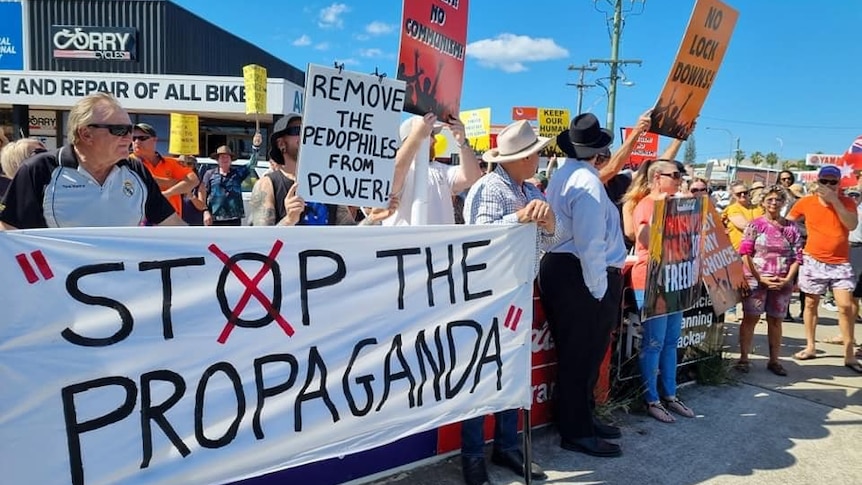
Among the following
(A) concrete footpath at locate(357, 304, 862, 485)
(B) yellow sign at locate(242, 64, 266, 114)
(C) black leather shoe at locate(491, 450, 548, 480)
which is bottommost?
(A) concrete footpath at locate(357, 304, 862, 485)

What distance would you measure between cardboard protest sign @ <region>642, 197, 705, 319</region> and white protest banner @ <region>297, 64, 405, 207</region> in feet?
6.53

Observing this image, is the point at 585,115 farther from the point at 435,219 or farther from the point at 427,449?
the point at 427,449

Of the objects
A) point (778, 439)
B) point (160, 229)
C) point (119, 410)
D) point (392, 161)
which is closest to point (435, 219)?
point (392, 161)

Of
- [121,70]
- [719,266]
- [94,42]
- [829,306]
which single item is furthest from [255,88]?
[94,42]

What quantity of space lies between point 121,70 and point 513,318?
853 inches

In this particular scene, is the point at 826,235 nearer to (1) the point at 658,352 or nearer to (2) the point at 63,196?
(1) the point at 658,352

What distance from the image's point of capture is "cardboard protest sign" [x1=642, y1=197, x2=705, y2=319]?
4051 mm

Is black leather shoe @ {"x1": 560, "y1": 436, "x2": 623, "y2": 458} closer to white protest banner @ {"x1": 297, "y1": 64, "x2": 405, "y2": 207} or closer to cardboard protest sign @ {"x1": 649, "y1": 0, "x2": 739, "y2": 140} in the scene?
white protest banner @ {"x1": 297, "y1": 64, "x2": 405, "y2": 207}

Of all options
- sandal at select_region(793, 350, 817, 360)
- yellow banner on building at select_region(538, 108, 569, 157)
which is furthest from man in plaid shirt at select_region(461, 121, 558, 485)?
yellow banner on building at select_region(538, 108, 569, 157)

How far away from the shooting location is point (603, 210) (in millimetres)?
3354

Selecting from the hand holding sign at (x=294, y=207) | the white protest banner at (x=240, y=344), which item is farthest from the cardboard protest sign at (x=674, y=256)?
the hand holding sign at (x=294, y=207)

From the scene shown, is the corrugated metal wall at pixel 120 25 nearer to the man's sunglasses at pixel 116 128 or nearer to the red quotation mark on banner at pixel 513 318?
the man's sunglasses at pixel 116 128

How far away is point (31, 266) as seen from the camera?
191cm

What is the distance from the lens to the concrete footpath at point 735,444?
3.36m
